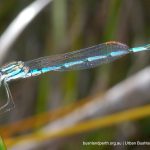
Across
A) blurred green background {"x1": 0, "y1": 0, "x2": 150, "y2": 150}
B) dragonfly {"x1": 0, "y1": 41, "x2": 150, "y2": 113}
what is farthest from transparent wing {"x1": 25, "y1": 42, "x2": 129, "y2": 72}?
blurred green background {"x1": 0, "y1": 0, "x2": 150, "y2": 150}

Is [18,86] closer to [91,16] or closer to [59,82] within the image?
[59,82]

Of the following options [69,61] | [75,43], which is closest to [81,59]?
[69,61]

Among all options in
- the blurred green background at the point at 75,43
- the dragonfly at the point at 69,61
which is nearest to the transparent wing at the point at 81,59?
the dragonfly at the point at 69,61

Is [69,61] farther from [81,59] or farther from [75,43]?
[75,43]

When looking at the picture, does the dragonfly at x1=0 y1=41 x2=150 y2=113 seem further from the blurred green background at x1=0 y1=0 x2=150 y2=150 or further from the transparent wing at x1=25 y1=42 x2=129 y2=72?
the blurred green background at x1=0 y1=0 x2=150 y2=150

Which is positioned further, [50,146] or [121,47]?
[50,146]

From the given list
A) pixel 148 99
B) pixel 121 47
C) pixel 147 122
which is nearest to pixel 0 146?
pixel 121 47

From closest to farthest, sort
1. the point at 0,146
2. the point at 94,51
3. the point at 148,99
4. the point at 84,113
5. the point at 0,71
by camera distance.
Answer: the point at 0,146 → the point at 0,71 → the point at 94,51 → the point at 84,113 → the point at 148,99
